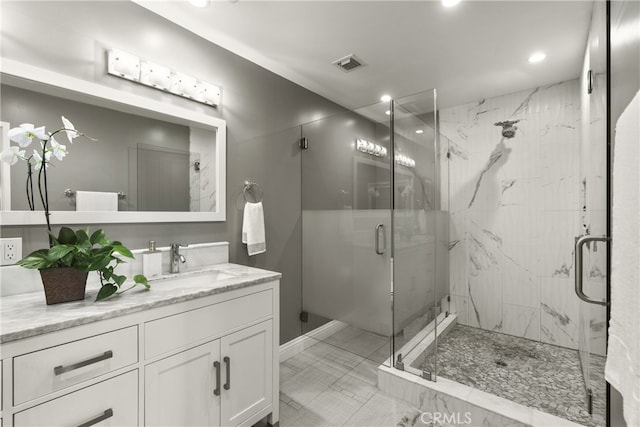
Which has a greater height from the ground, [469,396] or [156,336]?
[156,336]

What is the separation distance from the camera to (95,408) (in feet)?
3.34

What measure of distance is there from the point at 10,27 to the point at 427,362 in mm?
2865

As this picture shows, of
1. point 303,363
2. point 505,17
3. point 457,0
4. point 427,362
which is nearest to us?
point 457,0

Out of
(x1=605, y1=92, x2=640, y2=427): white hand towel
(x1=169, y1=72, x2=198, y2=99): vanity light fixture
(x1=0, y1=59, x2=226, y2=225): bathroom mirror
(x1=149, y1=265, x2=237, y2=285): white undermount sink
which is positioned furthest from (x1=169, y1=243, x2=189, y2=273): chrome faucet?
(x1=605, y1=92, x2=640, y2=427): white hand towel

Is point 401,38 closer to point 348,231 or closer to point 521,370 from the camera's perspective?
point 348,231

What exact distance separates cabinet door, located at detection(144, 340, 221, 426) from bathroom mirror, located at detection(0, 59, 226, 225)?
801 mm

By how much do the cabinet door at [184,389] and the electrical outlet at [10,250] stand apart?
76 cm

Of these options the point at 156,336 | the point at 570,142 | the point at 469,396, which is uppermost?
the point at 570,142

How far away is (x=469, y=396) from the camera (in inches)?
67.3

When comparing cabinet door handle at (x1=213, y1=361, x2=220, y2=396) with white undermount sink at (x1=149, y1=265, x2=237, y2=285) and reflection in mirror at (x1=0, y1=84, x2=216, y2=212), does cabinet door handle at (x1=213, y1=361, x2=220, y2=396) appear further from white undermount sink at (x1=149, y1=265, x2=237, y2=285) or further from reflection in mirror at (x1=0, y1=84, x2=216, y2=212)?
reflection in mirror at (x1=0, y1=84, x2=216, y2=212)

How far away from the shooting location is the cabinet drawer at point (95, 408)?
91 cm

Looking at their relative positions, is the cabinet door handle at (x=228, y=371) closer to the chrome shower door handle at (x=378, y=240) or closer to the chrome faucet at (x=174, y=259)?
the chrome faucet at (x=174, y=259)

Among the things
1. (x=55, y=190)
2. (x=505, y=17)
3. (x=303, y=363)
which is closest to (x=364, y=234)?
(x=303, y=363)

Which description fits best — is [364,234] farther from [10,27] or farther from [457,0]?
[10,27]
